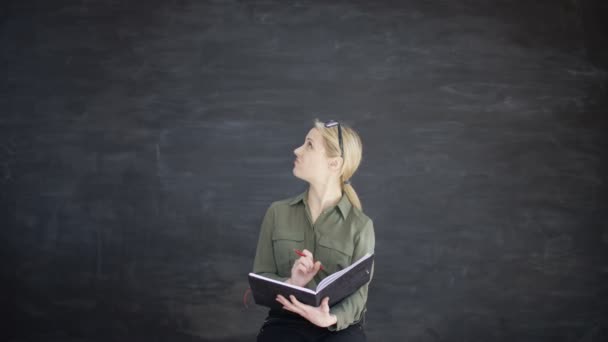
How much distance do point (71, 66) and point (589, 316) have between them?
9.46ft

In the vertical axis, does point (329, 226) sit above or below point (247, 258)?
above

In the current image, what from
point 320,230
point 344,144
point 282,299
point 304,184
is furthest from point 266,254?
point 304,184

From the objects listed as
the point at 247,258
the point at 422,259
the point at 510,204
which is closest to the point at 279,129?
the point at 247,258

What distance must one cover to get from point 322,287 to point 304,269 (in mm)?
138

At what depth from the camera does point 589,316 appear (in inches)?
129

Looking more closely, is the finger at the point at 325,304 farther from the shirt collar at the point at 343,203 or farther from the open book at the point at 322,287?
the shirt collar at the point at 343,203

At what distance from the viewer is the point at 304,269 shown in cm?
208

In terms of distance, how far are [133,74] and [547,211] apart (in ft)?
7.13

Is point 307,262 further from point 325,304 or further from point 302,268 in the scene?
point 325,304

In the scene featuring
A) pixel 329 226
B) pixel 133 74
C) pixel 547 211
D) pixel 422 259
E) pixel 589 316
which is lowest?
pixel 589 316

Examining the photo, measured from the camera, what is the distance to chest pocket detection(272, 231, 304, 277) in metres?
2.27

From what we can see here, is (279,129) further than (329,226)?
Yes

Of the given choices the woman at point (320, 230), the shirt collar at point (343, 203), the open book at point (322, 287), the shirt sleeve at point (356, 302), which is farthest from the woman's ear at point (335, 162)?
the open book at point (322, 287)

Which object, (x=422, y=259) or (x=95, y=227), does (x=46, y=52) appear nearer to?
(x=95, y=227)
